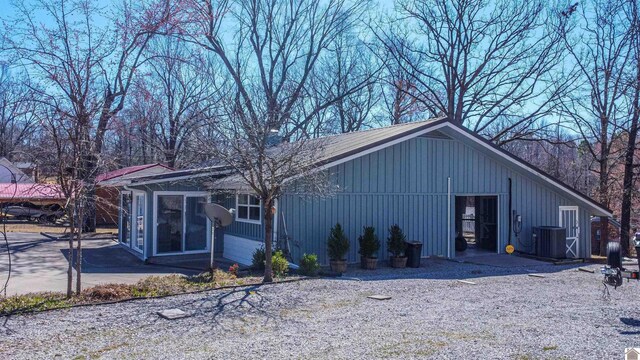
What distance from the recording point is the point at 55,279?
36.4 ft

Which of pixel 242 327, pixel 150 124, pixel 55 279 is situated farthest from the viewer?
pixel 150 124

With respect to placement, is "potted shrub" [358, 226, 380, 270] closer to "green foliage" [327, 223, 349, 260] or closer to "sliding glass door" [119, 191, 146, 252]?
"green foliage" [327, 223, 349, 260]

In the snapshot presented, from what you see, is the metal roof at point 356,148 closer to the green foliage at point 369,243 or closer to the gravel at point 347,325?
the green foliage at point 369,243

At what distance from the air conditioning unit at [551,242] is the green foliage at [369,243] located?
5.91 m

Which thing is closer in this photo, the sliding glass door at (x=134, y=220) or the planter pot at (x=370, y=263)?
the planter pot at (x=370, y=263)

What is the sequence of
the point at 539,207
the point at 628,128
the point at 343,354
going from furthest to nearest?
the point at 628,128
the point at 539,207
the point at 343,354

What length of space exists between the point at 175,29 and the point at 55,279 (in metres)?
14.5

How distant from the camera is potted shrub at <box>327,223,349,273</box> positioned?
1240 cm

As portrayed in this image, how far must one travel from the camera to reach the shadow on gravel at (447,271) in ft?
38.8

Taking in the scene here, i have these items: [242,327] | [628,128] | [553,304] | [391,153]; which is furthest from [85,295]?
[628,128]

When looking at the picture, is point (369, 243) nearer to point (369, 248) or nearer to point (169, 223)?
point (369, 248)

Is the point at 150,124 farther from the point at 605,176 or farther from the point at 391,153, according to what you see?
the point at 605,176

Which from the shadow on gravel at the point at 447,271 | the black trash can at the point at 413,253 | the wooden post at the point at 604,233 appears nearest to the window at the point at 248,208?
the shadow on gravel at the point at 447,271

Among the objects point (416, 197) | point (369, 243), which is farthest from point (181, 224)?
point (416, 197)
